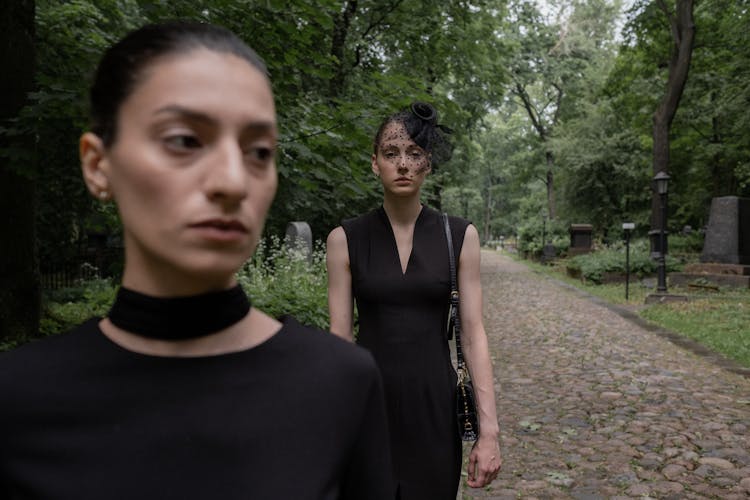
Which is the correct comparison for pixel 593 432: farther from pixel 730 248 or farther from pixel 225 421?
pixel 730 248

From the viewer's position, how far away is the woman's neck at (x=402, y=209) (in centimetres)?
232

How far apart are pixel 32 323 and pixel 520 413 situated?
507 centimetres

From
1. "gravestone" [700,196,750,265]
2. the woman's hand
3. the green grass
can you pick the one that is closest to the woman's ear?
the woman's hand

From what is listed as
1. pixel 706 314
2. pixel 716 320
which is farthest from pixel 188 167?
pixel 706 314

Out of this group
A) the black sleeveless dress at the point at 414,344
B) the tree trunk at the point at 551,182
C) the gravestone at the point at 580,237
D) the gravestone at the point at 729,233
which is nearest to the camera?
the black sleeveless dress at the point at 414,344

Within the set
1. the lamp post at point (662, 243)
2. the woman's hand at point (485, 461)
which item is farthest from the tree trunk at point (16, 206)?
the lamp post at point (662, 243)

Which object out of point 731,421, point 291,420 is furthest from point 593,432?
point 291,420

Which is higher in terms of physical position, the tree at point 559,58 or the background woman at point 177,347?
the tree at point 559,58

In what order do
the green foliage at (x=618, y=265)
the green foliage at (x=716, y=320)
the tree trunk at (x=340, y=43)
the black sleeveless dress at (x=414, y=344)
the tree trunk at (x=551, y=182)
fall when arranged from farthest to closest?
the tree trunk at (x=551, y=182), the green foliage at (x=618, y=265), the tree trunk at (x=340, y=43), the green foliage at (x=716, y=320), the black sleeveless dress at (x=414, y=344)

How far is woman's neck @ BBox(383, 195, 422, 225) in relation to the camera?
2.32 m

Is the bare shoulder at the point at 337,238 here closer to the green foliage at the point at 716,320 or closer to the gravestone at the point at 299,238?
the green foliage at the point at 716,320

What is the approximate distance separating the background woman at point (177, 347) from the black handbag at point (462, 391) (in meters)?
1.38

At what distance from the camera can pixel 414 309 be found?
7.27ft

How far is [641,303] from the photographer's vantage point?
1524 centimetres
